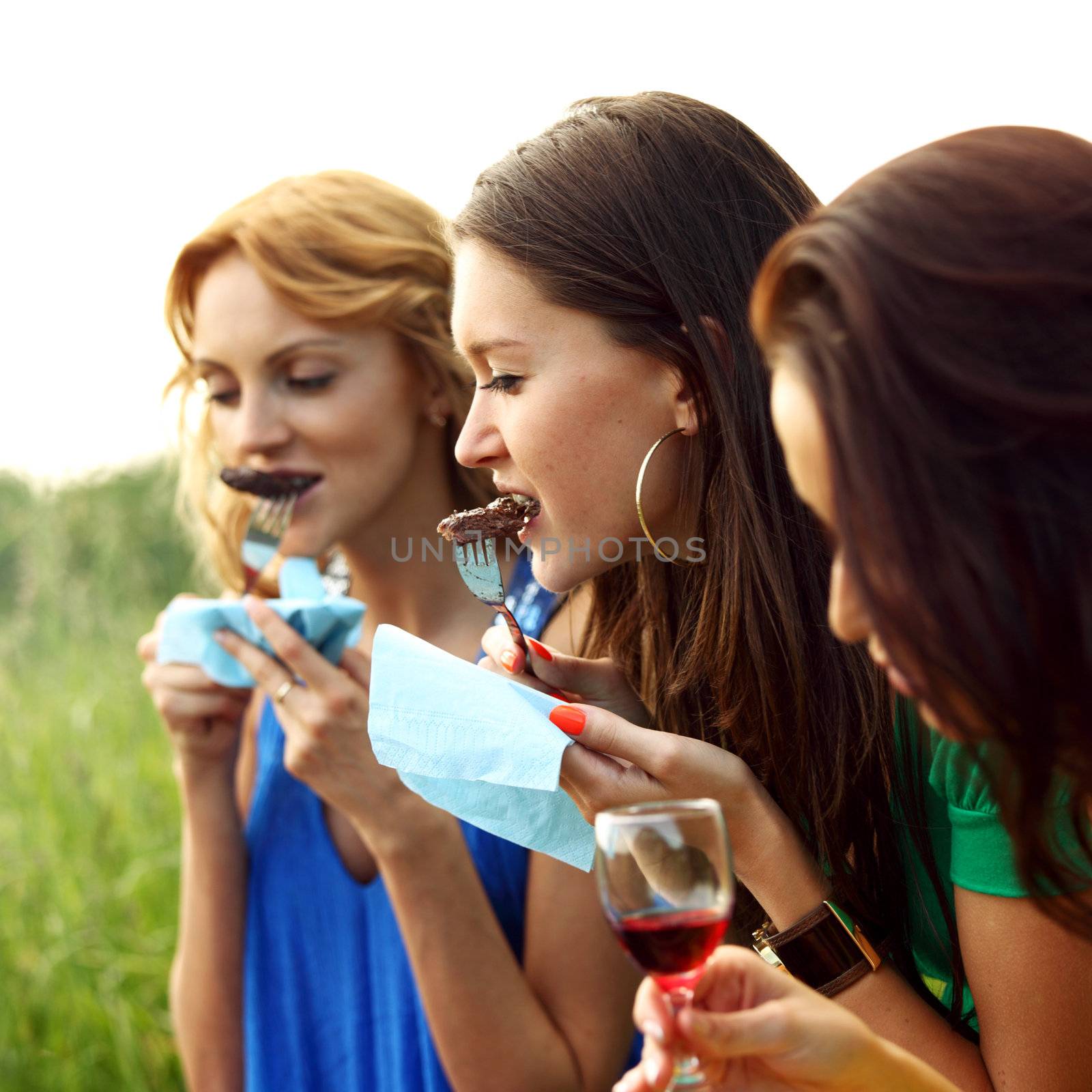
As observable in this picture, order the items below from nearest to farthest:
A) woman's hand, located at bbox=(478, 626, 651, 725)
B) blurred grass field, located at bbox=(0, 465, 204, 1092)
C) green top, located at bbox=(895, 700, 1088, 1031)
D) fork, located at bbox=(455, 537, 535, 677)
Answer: green top, located at bbox=(895, 700, 1088, 1031), woman's hand, located at bbox=(478, 626, 651, 725), fork, located at bbox=(455, 537, 535, 677), blurred grass field, located at bbox=(0, 465, 204, 1092)

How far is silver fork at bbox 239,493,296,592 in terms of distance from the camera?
292 centimetres

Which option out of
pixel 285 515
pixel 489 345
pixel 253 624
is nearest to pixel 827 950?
pixel 489 345

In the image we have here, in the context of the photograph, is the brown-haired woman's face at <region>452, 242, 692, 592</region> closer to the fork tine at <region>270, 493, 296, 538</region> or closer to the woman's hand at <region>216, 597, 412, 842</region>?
the woman's hand at <region>216, 597, 412, 842</region>

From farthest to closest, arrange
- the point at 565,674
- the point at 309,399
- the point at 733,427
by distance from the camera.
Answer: the point at 309,399 → the point at 565,674 → the point at 733,427

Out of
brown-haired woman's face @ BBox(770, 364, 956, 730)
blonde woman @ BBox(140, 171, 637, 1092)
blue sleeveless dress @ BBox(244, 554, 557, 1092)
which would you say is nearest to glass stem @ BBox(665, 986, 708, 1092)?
brown-haired woman's face @ BBox(770, 364, 956, 730)

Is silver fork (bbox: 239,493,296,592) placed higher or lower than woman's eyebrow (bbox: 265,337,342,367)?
lower

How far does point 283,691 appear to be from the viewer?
266 centimetres

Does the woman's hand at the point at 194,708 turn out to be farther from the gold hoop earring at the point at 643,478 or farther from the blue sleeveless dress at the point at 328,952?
the gold hoop earring at the point at 643,478

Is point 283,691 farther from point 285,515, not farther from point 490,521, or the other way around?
point 490,521

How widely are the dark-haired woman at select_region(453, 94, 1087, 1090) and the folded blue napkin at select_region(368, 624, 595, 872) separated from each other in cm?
8

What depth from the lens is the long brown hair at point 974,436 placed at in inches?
48.2

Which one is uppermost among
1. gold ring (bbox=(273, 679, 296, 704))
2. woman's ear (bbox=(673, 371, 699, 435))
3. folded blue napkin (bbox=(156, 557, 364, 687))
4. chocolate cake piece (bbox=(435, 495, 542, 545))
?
woman's ear (bbox=(673, 371, 699, 435))

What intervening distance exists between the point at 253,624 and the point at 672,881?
1.73 metres

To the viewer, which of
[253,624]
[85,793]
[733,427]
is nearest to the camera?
[733,427]
